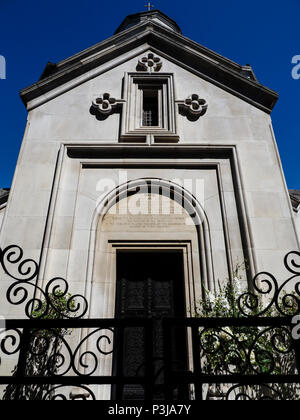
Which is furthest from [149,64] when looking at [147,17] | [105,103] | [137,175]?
[147,17]

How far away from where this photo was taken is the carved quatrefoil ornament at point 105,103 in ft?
23.3

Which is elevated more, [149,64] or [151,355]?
[149,64]

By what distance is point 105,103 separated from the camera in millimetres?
7199

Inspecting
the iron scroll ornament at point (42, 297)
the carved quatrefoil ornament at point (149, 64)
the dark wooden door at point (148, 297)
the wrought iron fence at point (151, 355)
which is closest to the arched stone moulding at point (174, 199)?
the iron scroll ornament at point (42, 297)

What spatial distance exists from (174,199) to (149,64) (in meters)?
4.54

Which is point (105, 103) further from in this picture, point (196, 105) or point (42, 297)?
point (42, 297)

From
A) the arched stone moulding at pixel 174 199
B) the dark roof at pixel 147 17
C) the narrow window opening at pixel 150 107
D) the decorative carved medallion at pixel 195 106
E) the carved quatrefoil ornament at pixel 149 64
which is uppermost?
the dark roof at pixel 147 17

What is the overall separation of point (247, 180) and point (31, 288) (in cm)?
504

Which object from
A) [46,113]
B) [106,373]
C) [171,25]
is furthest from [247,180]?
[171,25]

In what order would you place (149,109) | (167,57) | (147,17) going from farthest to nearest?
(147,17)
(167,57)
(149,109)

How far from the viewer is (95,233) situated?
5.73 meters

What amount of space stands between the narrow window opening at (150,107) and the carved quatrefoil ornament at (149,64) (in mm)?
699

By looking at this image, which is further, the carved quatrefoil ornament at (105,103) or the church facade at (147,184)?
the carved quatrefoil ornament at (105,103)

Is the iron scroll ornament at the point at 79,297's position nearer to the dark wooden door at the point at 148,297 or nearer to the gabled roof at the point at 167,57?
the dark wooden door at the point at 148,297
